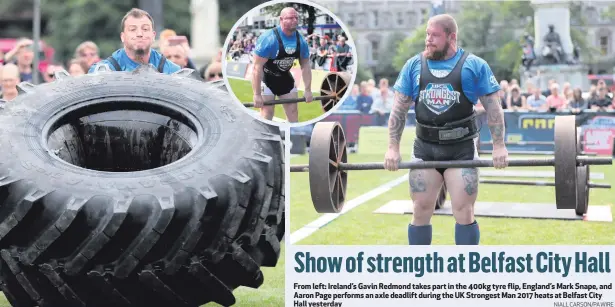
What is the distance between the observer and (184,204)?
14.7ft

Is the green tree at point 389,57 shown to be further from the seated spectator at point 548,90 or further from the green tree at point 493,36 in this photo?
the seated spectator at point 548,90

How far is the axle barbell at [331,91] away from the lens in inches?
199

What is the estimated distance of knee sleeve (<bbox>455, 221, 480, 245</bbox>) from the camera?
5.14 metres

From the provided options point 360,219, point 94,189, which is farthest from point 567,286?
point 94,189

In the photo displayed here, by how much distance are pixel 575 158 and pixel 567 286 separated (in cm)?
65

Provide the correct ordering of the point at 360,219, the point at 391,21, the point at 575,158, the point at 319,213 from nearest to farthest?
the point at 575,158, the point at 319,213, the point at 391,21, the point at 360,219

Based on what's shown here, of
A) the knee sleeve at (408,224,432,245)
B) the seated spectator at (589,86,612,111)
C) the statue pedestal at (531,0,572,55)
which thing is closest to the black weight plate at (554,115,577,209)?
the knee sleeve at (408,224,432,245)

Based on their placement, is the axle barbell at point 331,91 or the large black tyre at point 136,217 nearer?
the large black tyre at point 136,217

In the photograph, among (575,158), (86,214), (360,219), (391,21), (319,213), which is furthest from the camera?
(360,219)

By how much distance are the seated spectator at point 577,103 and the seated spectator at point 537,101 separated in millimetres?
342

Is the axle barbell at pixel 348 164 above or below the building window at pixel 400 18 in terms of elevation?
below

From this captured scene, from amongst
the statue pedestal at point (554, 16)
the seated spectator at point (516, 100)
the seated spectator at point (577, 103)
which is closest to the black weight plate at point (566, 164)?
the statue pedestal at point (554, 16)

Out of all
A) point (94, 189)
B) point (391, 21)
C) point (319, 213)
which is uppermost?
point (391, 21)

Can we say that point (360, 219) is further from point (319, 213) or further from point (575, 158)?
point (575, 158)
